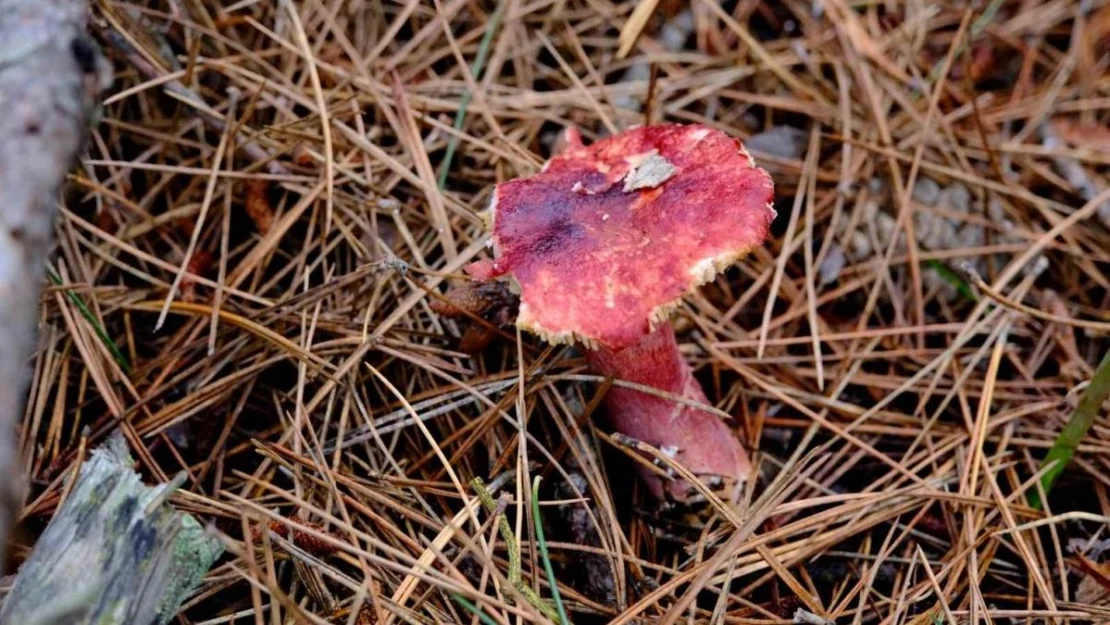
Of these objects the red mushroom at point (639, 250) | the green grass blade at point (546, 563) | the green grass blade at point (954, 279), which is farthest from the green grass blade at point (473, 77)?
the green grass blade at point (954, 279)

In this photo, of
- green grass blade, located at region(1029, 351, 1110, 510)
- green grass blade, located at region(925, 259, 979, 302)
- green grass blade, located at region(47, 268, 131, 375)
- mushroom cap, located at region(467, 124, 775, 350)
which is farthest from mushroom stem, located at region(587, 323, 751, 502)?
green grass blade, located at region(47, 268, 131, 375)

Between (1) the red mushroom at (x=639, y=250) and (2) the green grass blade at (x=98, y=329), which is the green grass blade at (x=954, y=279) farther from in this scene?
(2) the green grass blade at (x=98, y=329)

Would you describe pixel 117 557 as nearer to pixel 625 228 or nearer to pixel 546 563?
pixel 546 563

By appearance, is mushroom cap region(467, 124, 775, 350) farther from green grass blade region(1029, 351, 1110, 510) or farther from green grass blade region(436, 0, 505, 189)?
green grass blade region(1029, 351, 1110, 510)

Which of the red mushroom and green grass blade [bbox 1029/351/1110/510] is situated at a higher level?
the red mushroom

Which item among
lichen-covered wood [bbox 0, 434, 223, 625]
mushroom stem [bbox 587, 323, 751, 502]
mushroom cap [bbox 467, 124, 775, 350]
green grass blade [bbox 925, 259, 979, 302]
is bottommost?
green grass blade [bbox 925, 259, 979, 302]

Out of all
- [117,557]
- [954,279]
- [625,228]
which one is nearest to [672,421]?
[625,228]

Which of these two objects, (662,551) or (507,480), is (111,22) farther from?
(662,551)
